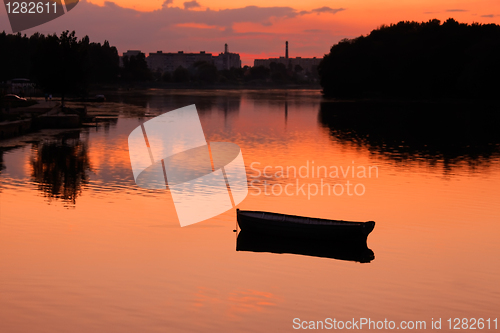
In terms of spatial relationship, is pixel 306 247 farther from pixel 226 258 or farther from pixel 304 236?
pixel 226 258

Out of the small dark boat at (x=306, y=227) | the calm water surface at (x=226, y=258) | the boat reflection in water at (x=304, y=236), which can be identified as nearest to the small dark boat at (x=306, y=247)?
the boat reflection in water at (x=304, y=236)

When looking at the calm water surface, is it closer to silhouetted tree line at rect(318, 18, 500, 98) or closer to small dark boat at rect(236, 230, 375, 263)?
small dark boat at rect(236, 230, 375, 263)

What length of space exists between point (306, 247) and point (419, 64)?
143785mm

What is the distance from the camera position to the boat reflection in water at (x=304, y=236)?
23.4 metres

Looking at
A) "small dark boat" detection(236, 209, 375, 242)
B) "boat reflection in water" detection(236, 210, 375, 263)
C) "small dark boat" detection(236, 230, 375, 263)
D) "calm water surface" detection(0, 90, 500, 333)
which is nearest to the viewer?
"calm water surface" detection(0, 90, 500, 333)

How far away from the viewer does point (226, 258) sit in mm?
22422

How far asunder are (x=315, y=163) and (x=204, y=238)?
23.9m

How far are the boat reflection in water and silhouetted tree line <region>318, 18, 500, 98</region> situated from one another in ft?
405

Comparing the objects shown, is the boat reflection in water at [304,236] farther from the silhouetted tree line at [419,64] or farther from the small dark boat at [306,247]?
the silhouetted tree line at [419,64]

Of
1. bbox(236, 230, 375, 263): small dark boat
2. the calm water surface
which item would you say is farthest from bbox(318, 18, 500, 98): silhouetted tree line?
bbox(236, 230, 375, 263): small dark boat

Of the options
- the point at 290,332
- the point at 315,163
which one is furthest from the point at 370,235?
the point at 315,163

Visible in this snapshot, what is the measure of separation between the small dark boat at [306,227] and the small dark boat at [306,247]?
26cm

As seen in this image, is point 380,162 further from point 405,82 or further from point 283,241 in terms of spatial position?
point 405,82

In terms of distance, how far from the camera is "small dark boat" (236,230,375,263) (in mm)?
23016
